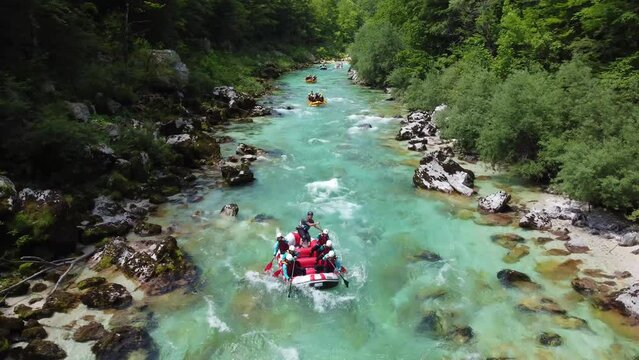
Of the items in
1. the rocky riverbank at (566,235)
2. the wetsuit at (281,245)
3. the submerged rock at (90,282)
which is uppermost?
the rocky riverbank at (566,235)

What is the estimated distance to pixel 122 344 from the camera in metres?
10.9

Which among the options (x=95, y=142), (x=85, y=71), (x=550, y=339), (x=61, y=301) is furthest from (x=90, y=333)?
(x=85, y=71)

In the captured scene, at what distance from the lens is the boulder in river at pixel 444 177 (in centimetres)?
2022

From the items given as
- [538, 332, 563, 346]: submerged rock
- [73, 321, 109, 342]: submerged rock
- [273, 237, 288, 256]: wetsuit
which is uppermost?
[273, 237, 288, 256]: wetsuit

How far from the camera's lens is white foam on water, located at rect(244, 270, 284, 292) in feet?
44.5

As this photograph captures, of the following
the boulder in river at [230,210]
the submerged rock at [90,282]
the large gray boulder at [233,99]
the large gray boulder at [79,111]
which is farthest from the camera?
the large gray boulder at [233,99]

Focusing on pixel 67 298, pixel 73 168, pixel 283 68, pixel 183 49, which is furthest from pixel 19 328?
pixel 283 68

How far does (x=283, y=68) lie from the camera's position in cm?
6675

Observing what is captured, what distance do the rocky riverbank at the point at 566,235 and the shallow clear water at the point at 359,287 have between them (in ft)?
1.52

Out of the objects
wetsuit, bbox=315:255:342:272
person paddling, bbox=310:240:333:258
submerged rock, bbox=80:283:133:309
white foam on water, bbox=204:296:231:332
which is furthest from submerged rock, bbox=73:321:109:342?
person paddling, bbox=310:240:333:258

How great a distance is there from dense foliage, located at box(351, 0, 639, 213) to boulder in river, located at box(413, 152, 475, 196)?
60.9 inches

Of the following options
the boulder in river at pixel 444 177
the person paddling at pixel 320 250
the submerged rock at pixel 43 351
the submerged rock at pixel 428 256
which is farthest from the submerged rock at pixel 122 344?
the boulder in river at pixel 444 177

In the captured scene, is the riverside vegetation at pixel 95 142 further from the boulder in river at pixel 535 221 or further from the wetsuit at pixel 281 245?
the boulder in river at pixel 535 221

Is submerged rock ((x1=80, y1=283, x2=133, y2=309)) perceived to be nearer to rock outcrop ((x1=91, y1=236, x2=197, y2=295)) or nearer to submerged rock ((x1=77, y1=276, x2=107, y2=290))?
submerged rock ((x1=77, y1=276, x2=107, y2=290))
